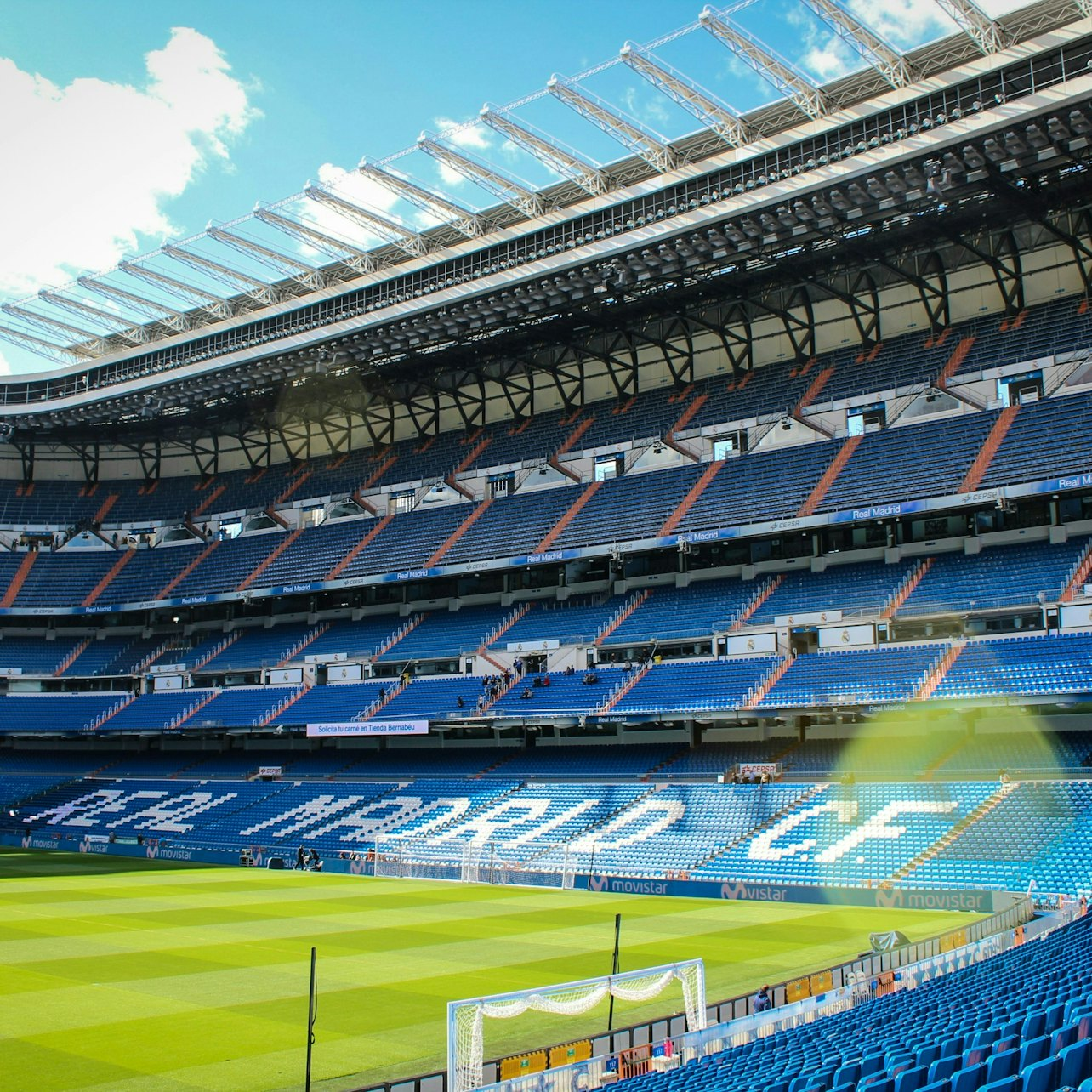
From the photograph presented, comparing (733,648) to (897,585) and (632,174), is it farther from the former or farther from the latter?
(632,174)

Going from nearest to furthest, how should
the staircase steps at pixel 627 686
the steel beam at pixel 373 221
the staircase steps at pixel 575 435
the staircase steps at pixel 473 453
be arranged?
the steel beam at pixel 373 221
the staircase steps at pixel 627 686
the staircase steps at pixel 575 435
the staircase steps at pixel 473 453

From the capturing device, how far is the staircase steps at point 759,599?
1828 inches

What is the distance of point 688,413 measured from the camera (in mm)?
56094

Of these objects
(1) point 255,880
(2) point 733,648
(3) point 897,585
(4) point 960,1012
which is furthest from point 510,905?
(4) point 960,1012

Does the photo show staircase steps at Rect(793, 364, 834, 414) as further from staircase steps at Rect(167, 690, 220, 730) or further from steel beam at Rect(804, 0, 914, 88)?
staircase steps at Rect(167, 690, 220, 730)

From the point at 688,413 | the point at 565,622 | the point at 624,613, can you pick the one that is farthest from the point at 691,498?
the point at 565,622

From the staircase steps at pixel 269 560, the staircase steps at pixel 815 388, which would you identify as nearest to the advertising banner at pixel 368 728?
the staircase steps at pixel 269 560

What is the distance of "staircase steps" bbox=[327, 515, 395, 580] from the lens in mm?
60219

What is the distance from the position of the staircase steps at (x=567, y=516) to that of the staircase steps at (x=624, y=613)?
470 centimetres

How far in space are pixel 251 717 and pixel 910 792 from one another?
33400mm

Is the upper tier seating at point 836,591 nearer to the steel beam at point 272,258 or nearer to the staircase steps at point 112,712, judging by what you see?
the steel beam at point 272,258

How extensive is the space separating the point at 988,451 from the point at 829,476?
6676 millimetres

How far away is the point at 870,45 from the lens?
35719 millimetres

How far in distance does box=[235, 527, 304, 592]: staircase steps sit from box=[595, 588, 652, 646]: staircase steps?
2281cm
